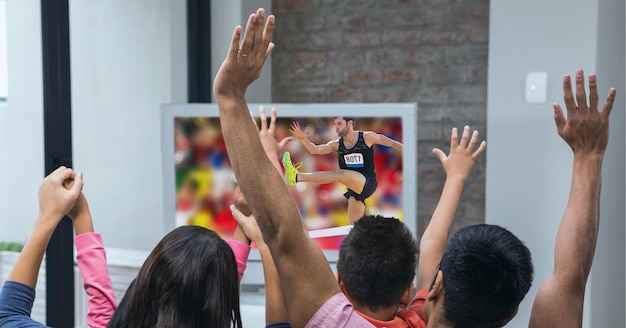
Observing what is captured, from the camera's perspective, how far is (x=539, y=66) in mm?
2939

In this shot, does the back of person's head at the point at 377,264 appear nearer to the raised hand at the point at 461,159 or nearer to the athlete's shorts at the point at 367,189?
the raised hand at the point at 461,159

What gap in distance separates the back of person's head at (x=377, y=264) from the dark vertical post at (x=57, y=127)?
4.71 feet

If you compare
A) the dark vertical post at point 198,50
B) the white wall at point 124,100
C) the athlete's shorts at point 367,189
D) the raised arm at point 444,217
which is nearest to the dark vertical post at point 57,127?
the white wall at point 124,100

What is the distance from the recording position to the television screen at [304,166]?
273 centimetres

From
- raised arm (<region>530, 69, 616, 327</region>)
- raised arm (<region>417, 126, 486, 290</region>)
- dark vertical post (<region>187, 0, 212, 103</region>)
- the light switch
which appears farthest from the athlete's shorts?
raised arm (<region>530, 69, 616, 327</region>)

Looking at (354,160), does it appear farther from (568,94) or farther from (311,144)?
(568,94)

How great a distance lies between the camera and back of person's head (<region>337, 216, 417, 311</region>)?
1.45m

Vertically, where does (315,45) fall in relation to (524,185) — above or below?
above

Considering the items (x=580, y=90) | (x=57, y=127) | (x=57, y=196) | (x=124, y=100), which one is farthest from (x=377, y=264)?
(x=124, y=100)

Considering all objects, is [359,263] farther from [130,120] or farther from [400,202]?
[130,120]

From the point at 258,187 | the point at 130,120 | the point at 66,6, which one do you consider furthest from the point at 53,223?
the point at 130,120

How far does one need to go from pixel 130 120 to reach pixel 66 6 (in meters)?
0.69

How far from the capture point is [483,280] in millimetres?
1260

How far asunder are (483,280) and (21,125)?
1829 millimetres
